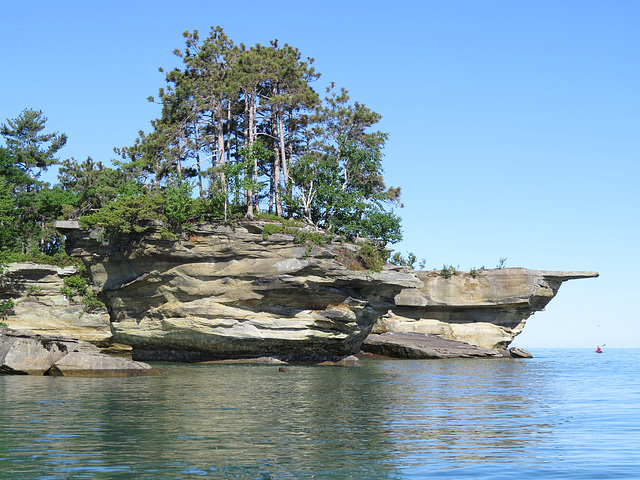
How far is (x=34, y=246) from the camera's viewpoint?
4753cm

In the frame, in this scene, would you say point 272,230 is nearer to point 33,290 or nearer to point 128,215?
point 128,215

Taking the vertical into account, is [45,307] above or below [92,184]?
below

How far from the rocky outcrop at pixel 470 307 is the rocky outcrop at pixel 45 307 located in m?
21.9

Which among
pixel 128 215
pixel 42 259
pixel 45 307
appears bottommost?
pixel 45 307

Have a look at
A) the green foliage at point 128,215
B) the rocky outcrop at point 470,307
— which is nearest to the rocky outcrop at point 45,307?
the green foliage at point 128,215

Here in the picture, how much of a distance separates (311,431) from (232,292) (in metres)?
25.2

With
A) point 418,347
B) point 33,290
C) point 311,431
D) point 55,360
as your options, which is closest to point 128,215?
point 33,290

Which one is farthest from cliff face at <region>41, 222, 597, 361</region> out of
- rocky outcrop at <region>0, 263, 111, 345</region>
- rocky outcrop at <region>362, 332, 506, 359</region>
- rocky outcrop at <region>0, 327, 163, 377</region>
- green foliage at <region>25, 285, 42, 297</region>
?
rocky outcrop at <region>0, 327, 163, 377</region>

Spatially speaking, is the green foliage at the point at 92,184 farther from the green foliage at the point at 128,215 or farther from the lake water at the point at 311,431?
the lake water at the point at 311,431

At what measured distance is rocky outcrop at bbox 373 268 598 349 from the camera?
1987 inches

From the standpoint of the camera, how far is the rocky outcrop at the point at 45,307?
140 ft

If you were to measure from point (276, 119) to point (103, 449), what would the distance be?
125 ft

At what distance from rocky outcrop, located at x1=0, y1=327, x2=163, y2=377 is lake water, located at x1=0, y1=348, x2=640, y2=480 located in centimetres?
244

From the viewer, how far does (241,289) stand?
37281 millimetres
